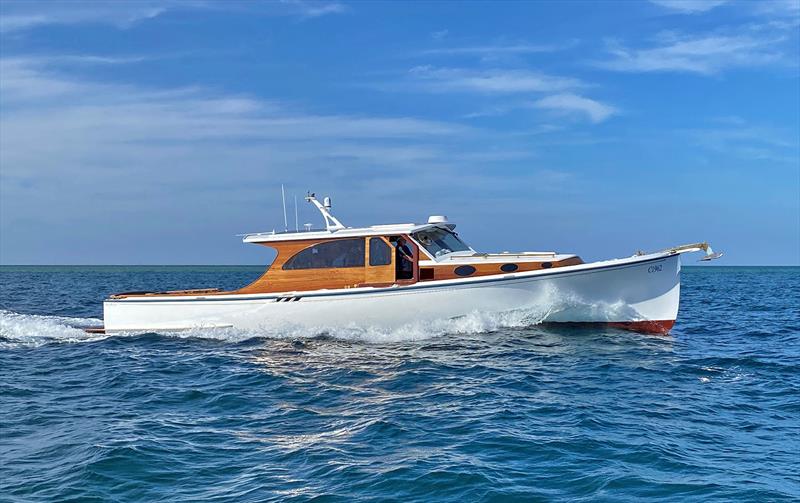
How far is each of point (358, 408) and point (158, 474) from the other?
134 inches

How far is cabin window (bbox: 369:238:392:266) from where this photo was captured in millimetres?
16938

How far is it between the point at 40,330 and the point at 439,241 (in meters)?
12.0

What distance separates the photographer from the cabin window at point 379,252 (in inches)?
667

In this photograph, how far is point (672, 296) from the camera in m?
16.6

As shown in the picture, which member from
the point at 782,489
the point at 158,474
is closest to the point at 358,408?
the point at 158,474

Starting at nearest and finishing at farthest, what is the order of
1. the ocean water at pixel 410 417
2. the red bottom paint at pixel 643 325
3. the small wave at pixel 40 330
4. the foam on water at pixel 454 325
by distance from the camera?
the ocean water at pixel 410 417 → the foam on water at pixel 454 325 → the red bottom paint at pixel 643 325 → the small wave at pixel 40 330

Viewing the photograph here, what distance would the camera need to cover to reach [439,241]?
59.2 feet

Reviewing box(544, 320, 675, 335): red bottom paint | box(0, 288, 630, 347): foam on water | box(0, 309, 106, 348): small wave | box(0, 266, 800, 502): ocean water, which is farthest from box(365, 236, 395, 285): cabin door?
box(0, 309, 106, 348): small wave

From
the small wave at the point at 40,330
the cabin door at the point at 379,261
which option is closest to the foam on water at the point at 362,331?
the small wave at the point at 40,330

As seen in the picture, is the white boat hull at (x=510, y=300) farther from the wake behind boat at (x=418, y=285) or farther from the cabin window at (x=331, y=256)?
the cabin window at (x=331, y=256)

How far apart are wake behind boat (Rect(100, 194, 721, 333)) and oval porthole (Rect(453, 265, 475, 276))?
2 cm

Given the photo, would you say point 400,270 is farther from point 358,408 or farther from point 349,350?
point 358,408

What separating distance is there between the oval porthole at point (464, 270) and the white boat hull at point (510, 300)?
0.56 meters

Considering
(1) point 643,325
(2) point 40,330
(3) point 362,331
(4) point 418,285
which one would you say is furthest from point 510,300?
(2) point 40,330
